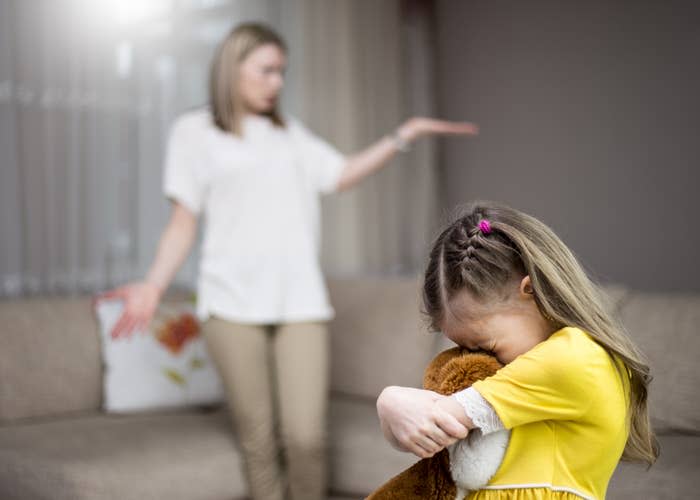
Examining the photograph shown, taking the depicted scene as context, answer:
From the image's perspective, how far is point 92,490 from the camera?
82.0 inches

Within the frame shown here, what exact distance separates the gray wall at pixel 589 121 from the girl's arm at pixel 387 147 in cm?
116

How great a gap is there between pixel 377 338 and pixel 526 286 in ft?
6.00

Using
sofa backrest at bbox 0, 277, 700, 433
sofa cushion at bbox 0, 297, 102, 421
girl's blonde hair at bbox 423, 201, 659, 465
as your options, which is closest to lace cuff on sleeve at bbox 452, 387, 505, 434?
girl's blonde hair at bbox 423, 201, 659, 465

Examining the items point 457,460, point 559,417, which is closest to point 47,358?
point 457,460

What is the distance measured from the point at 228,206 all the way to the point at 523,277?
1425 mm

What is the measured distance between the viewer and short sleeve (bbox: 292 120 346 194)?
8.44 feet

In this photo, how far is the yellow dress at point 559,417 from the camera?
3.34ft

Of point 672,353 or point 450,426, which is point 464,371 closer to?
point 450,426

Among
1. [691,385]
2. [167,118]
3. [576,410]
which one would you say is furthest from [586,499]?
[167,118]

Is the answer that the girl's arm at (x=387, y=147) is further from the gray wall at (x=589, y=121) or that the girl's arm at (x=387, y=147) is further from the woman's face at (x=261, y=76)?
the gray wall at (x=589, y=121)

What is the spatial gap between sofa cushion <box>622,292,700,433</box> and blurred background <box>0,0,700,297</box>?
101 centimetres

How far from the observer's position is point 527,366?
40.1 inches

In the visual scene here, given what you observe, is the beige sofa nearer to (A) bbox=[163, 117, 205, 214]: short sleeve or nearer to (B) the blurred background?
(B) the blurred background

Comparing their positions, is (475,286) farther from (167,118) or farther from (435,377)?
(167,118)
